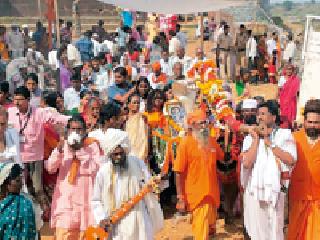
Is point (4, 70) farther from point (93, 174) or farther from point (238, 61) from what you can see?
point (238, 61)

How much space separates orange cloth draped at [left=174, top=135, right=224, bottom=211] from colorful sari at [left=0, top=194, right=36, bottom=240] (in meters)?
1.94

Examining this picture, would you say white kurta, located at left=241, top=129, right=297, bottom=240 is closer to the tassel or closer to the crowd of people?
the crowd of people

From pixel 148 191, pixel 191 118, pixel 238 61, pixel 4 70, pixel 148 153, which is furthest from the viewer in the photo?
pixel 238 61

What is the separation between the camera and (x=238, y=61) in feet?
60.7

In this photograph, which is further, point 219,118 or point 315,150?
point 219,118

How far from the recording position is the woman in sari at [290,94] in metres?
10.1

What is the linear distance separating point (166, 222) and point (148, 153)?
932 mm

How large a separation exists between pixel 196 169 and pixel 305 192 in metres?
1.26

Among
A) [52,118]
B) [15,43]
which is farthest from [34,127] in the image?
[15,43]

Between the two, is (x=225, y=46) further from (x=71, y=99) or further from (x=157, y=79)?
(x=71, y=99)

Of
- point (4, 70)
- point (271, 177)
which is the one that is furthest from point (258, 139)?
point (4, 70)

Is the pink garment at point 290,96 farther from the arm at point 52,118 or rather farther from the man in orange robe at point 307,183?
the man in orange robe at point 307,183

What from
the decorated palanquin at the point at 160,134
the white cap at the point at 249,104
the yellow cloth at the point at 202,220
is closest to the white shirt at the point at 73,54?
the decorated palanquin at the point at 160,134

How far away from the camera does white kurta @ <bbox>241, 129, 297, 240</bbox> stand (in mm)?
4785
